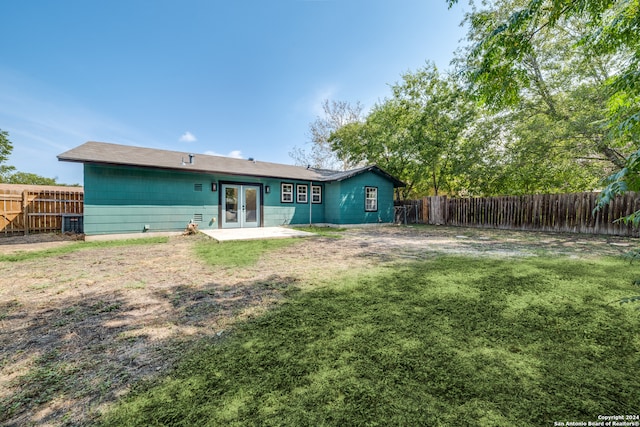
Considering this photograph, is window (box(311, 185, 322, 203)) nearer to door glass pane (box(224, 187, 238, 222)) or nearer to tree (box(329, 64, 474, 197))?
door glass pane (box(224, 187, 238, 222))

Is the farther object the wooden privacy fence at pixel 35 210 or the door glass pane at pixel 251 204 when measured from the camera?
the door glass pane at pixel 251 204

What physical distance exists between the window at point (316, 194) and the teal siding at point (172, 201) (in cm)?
23

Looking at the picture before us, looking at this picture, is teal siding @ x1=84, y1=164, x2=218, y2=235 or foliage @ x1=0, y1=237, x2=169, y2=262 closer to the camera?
foliage @ x1=0, y1=237, x2=169, y2=262

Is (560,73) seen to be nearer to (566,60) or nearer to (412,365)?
(566,60)

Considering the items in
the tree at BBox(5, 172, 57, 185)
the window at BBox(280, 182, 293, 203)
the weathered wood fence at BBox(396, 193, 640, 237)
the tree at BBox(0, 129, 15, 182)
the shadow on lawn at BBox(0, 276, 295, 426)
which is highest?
the tree at BBox(0, 129, 15, 182)

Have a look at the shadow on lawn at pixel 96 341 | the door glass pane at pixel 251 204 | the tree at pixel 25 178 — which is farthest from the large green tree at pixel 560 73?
the tree at pixel 25 178

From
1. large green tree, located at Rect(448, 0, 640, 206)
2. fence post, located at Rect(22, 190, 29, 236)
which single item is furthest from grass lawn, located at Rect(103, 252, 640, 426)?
fence post, located at Rect(22, 190, 29, 236)

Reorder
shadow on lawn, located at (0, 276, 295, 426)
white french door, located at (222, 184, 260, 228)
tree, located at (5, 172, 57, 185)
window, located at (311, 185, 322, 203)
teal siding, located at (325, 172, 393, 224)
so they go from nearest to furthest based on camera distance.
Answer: shadow on lawn, located at (0, 276, 295, 426) < white french door, located at (222, 184, 260, 228) < teal siding, located at (325, 172, 393, 224) < window, located at (311, 185, 322, 203) < tree, located at (5, 172, 57, 185)

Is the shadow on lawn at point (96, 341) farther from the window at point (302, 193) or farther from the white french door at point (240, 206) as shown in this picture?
the window at point (302, 193)

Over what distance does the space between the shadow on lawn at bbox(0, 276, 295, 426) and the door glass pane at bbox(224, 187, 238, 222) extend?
25.2 ft

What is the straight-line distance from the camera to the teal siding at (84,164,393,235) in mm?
8375

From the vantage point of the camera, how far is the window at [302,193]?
12.9 m

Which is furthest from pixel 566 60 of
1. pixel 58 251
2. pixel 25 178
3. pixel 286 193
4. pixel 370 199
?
pixel 25 178

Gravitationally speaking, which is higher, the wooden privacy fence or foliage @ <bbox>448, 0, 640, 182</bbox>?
foliage @ <bbox>448, 0, 640, 182</bbox>
